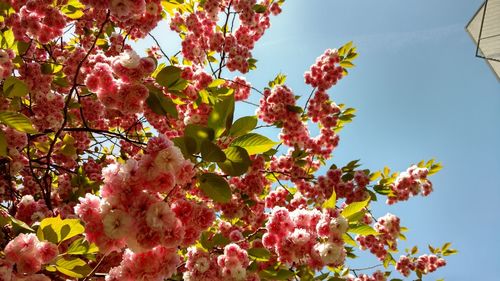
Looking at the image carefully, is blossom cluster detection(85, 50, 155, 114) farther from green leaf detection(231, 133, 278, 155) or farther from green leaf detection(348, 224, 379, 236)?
green leaf detection(348, 224, 379, 236)

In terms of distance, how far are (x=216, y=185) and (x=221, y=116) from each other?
0.41 metres

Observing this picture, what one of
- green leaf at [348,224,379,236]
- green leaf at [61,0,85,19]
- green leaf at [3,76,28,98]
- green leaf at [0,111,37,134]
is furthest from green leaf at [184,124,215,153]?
green leaf at [61,0,85,19]

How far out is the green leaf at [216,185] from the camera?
189cm

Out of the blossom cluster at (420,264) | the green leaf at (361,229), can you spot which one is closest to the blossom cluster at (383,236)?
the blossom cluster at (420,264)

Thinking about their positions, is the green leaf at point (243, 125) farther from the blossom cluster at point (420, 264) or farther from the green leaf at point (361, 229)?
the blossom cluster at point (420, 264)

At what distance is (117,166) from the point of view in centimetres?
173

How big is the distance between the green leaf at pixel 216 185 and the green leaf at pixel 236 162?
0.10 metres

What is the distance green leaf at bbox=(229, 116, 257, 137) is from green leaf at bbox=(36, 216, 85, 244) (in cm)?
114

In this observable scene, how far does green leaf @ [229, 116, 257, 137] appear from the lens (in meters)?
1.85

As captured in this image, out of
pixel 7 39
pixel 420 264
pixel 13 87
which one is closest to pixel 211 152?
pixel 13 87

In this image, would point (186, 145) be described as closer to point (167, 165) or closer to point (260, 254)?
point (167, 165)

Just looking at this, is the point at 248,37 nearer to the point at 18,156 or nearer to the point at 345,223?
the point at 18,156

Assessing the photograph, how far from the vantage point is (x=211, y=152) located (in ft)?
5.67

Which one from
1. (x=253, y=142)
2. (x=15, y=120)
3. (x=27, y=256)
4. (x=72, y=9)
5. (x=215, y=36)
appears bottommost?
(x=27, y=256)
